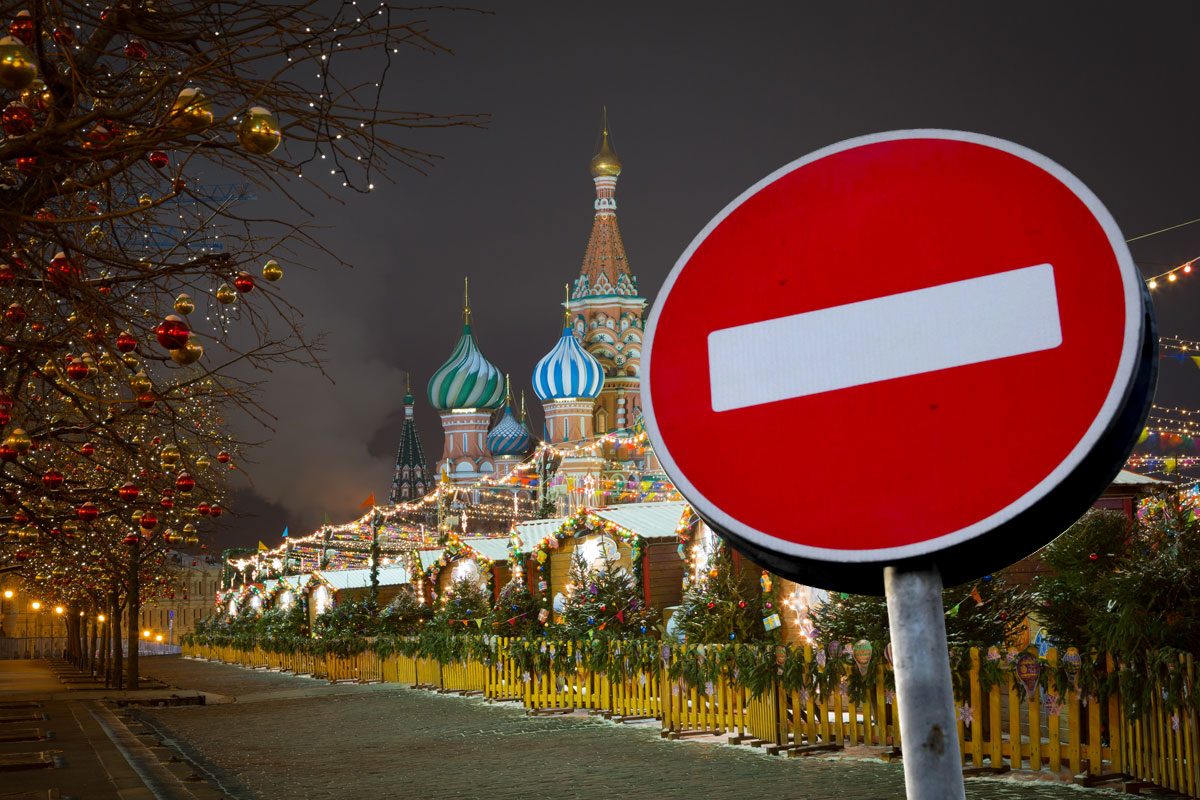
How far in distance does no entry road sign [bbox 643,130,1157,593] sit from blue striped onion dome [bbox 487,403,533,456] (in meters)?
102

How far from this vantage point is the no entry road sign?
139 centimetres

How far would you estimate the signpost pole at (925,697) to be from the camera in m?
1.34

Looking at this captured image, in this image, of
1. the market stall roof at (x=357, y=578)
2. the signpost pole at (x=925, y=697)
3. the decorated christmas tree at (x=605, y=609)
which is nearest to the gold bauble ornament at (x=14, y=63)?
the signpost pole at (x=925, y=697)

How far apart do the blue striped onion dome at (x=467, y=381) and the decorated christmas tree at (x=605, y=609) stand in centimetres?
8431

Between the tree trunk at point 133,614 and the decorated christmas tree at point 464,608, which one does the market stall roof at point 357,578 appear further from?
the decorated christmas tree at point 464,608

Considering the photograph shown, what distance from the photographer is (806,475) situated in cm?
157

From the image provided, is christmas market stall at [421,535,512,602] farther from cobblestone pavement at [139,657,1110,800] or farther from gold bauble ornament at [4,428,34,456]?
gold bauble ornament at [4,428,34,456]

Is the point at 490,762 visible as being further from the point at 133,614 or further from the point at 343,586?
the point at 343,586

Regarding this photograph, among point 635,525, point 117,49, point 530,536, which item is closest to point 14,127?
point 117,49

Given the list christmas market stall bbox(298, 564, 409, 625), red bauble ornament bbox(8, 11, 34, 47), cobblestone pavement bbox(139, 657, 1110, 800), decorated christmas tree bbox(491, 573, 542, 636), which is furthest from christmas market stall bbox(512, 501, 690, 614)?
red bauble ornament bbox(8, 11, 34, 47)

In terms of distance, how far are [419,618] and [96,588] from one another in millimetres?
12575

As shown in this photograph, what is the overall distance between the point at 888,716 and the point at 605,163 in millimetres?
81540

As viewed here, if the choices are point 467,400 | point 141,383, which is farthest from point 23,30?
point 467,400

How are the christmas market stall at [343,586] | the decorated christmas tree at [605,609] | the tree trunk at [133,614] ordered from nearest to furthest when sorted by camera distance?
the decorated christmas tree at [605,609]
the tree trunk at [133,614]
the christmas market stall at [343,586]
